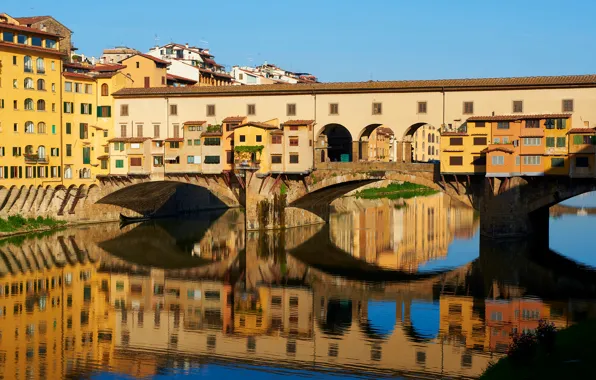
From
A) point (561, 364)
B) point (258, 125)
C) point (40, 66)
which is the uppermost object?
point (40, 66)

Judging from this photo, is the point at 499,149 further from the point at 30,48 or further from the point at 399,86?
the point at 30,48

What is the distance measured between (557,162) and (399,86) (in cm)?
985

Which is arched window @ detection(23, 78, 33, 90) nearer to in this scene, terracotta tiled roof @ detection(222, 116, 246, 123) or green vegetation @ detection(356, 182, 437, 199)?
terracotta tiled roof @ detection(222, 116, 246, 123)

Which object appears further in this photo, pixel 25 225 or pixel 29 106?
pixel 29 106

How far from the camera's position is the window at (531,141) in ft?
148

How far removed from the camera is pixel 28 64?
52.1 metres

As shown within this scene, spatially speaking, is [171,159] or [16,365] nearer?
[16,365]

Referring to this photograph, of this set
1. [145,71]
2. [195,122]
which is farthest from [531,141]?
[145,71]

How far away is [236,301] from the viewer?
1297 inches

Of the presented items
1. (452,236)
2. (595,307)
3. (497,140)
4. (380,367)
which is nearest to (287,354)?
(380,367)

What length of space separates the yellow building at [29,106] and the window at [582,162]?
3182 centimetres

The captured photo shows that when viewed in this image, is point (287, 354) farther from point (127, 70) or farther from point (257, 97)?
point (127, 70)

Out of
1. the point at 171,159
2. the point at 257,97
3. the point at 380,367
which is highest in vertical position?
the point at 257,97

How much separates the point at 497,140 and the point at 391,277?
12.2 metres
